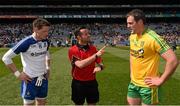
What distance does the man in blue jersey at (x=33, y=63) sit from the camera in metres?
7.32

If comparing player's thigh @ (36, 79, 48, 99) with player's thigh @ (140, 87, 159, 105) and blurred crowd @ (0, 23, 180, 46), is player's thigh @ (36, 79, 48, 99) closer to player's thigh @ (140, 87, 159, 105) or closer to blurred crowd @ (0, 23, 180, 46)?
player's thigh @ (140, 87, 159, 105)

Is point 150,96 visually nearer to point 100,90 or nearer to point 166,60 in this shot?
point 166,60

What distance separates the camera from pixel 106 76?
18.8 meters

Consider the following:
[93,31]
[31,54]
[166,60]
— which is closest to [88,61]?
[31,54]

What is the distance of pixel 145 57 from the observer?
242 inches

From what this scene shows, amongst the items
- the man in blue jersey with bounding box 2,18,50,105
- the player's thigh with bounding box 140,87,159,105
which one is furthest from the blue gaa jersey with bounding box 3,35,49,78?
the player's thigh with bounding box 140,87,159,105

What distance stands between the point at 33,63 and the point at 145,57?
7.73ft

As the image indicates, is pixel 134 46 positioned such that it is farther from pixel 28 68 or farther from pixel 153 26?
pixel 153 26

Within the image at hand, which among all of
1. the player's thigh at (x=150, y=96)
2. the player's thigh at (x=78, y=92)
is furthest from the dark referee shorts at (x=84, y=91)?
the player's thigh at (x=150, y=96)

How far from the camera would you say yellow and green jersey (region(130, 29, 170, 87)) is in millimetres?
5938

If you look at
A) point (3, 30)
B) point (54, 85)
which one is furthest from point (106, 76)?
point (3, 30)

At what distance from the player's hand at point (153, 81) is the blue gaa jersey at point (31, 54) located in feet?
7.63

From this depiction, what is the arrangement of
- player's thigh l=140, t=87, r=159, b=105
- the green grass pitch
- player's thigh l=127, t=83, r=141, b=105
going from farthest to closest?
1. the green grass pitch
2. player's thigh l=127, t=83, r=141, b=105
3. player's thigh l=140, t=87, r=159, b=105

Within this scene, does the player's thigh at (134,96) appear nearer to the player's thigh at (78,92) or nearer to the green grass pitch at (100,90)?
the player's thigh at (78,92)
